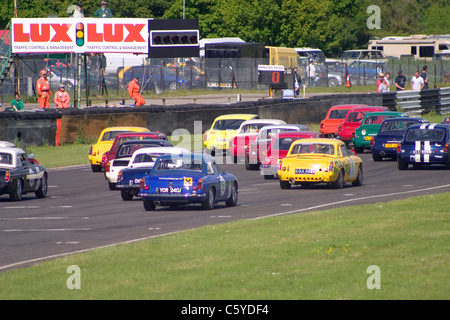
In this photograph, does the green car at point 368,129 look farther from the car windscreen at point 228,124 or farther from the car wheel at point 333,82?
the car wheel at point 333,82

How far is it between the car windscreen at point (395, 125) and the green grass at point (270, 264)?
1463 centimetres

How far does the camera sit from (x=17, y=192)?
73.8ft

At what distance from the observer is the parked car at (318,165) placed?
22.8 meters

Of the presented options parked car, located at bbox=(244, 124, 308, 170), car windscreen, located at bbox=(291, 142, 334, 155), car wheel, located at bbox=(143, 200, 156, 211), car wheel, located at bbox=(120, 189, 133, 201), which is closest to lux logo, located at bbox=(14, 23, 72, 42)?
parked car, located at bbox=(244, 124, 308, 170)

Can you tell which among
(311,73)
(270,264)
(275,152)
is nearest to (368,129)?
(275,152)

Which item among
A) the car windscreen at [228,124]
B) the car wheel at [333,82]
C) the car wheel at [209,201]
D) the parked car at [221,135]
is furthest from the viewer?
the car wheel at [333,82]

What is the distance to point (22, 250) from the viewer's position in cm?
1463

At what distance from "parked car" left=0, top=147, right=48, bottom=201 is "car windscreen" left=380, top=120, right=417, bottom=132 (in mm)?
12312

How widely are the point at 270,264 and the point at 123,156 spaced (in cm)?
1292

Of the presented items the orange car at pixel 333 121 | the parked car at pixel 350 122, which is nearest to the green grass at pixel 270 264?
the parked car at pixel 350 122

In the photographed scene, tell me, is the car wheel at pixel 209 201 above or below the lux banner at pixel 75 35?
below

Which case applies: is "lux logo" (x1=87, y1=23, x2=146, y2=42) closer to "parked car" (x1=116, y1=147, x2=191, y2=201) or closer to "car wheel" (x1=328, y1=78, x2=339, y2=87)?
"parked car" (x1=116, y1=147, x2=191, y2=201)

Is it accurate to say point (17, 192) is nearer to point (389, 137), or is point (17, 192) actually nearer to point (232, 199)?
point (232, 199)
